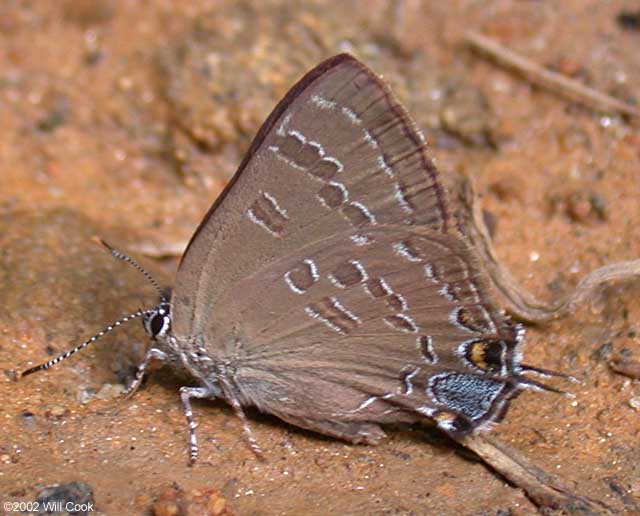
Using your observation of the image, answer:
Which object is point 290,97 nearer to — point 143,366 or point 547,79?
point 143,366

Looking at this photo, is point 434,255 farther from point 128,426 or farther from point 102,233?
point 102,233

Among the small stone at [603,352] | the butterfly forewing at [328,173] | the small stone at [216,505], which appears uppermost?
the butterfly forewing at [328,173]

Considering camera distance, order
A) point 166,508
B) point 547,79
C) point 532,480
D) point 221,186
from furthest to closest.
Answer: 1. point 221,186
2. point 547,79
3. point 532,480
4. point 166,508

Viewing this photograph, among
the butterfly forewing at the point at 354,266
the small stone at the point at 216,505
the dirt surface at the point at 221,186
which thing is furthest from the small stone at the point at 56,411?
the small stone at the point at 216,505

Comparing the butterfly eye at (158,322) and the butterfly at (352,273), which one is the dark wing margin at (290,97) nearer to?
the butterfly at (352,273)

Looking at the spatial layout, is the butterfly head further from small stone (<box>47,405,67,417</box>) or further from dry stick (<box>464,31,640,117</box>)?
dry stick (<box>464,31,640,117</box>)

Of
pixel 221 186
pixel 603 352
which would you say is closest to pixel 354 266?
pixel 603 352
